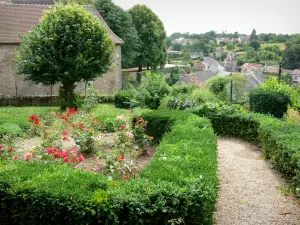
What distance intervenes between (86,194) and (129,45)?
30.2 m

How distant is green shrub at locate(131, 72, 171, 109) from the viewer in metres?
14.3

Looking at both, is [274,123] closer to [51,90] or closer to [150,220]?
[150,220]

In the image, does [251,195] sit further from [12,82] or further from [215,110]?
[12,82]

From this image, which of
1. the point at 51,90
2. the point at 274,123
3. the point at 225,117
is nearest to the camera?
the point at 274,123

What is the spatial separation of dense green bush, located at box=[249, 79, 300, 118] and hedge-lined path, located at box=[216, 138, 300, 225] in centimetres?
460

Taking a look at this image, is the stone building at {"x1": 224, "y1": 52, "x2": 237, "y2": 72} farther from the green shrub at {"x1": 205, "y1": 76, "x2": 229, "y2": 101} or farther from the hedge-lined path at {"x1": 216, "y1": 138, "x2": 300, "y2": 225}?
the hedge-lined path at {"x1": 216, "y1": 138, "x2": 300, "y2": 225}

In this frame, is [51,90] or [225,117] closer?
[225,117]

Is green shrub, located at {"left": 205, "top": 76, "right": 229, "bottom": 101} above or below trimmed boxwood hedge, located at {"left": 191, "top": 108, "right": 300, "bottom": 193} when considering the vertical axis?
above

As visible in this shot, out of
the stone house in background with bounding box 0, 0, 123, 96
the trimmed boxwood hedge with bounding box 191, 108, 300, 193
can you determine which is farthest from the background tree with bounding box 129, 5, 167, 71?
the trimmed boxwood hedge with bounding box 191, 108, 300, 193

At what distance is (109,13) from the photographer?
105 feet

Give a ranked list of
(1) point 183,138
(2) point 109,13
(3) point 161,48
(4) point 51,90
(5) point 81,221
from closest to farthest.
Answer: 1. (5) point 81,221
2. (1) point 183,138
3. (4) point 51,90
4. (2) point 109,13
5. (3) point 161,48

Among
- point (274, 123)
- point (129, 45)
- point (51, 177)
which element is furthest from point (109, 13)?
point (51, 177)

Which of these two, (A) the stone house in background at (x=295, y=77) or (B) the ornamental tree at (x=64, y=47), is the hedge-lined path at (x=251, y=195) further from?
(A) the stone house in background at (x=295, y=77)

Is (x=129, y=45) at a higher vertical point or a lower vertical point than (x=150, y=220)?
higher
